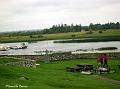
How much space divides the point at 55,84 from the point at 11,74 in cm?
735

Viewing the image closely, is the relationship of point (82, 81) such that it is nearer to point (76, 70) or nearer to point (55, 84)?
point (55, 84)

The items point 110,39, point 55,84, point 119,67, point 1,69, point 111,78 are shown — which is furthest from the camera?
point 110,39

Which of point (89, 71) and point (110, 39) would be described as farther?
point (110, 39)

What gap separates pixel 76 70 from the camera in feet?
200

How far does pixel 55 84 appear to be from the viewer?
41.3 meters

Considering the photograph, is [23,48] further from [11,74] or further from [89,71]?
[11,74]

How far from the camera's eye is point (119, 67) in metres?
61.9

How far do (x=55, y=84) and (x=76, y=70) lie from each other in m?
19.9

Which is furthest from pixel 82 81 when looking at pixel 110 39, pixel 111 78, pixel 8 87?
pixel 110 39

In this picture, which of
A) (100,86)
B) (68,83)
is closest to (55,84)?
(68,83)

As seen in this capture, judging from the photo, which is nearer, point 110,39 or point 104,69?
point 104,69

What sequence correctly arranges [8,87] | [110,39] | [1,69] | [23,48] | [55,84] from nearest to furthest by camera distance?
1. [8,87]
2. [55,84]
3. [1,69]
4. [23,48]
5. [110,39]

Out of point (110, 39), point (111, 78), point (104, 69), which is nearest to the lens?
point (111, 78)

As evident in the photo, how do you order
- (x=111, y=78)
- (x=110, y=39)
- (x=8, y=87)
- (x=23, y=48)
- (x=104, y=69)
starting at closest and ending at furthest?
(x=8, y=87) < (x=111, y=78) < (x=104, y=69) < (x=23, y=48) < (x=110, y=39)
